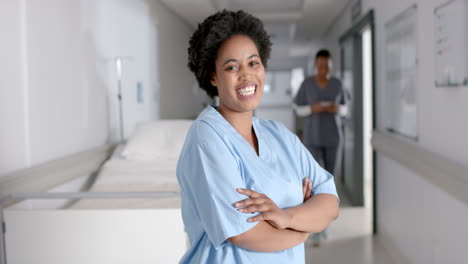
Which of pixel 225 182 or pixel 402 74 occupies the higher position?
pixel 402 74

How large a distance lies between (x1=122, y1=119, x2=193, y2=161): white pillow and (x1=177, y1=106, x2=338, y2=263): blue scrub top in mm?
2262

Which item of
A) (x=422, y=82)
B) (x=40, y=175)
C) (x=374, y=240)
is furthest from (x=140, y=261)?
(x=374, y=240)

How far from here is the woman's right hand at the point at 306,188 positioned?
1.35 m

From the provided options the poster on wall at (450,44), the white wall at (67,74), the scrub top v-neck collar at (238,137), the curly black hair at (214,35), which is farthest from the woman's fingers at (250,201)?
the white wall at (67,74)

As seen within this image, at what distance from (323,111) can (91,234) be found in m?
2.99

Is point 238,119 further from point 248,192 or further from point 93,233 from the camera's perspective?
point 93,233

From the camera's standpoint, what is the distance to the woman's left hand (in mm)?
1106

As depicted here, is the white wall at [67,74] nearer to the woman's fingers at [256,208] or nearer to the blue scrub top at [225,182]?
the blue scrub top at [225,182]

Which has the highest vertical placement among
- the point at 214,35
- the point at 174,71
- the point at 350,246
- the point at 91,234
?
the point at 174,71

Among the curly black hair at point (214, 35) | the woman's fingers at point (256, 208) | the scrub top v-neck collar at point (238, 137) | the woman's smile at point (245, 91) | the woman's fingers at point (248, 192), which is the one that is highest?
the curly black hair at point (214, 35)

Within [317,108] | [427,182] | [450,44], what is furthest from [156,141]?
[450,44]

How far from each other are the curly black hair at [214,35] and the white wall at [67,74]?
57.8 inches

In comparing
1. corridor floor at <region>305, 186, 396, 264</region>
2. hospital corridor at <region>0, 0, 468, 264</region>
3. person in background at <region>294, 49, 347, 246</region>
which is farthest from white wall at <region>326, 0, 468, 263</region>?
person in background at <region>294, 49, 347, 246</region>

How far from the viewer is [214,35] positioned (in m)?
1.22
